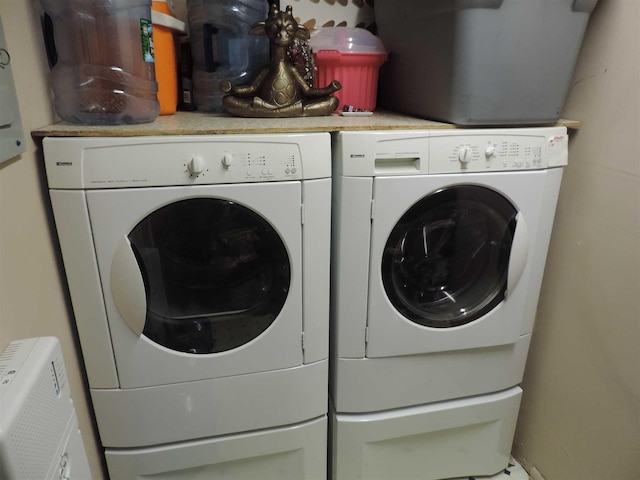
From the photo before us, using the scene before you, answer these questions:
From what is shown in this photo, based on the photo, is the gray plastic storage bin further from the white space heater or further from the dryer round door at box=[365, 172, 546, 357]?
the white space heater

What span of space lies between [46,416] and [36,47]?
2.37 feet

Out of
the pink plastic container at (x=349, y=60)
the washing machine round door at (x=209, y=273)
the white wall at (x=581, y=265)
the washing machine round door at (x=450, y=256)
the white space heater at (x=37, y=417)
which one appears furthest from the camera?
the pink plastic container at (x=349, y=60)

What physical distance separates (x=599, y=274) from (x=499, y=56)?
596mm

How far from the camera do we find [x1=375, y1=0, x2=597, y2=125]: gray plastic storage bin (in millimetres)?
985

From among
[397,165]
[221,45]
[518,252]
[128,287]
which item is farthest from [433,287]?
[221,45]

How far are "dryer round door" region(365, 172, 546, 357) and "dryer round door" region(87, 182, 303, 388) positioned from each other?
0.71ft

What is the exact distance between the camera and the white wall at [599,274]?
1039 mm

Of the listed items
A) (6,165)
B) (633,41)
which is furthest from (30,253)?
(633,41)

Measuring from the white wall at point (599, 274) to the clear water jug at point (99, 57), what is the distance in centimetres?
107

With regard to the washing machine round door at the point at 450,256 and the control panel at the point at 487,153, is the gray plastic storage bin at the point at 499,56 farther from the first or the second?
the washing machine round door at the point at 450,256

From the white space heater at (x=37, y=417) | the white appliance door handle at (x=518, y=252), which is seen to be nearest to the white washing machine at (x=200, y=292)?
the white space heater at (x=37, y=417)

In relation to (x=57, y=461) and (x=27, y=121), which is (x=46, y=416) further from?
(x=27, y=121)

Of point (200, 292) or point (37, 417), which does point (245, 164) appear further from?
point (37, 417)

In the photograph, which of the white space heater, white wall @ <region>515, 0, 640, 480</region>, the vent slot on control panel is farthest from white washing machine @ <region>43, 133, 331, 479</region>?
white wall @ <region>515, 0, 640, 480</region>
